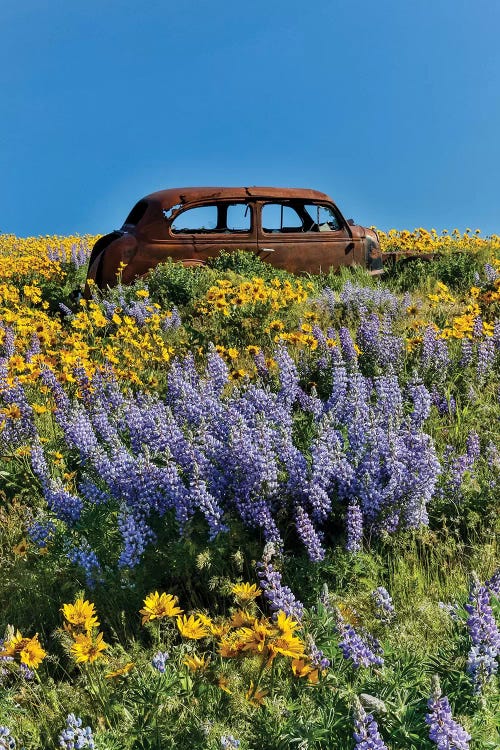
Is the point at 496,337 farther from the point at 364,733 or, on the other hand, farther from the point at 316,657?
the point at 364,733

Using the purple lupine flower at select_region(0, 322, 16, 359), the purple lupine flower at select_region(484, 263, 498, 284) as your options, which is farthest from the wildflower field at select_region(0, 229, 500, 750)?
the purple lupine flower at select_region(484, 263, 498, 284)

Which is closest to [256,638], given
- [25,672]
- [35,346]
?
[25,672]

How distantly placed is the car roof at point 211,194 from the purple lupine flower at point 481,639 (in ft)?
32.0

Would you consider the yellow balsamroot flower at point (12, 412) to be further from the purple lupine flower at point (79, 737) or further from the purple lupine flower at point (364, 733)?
the purple lupine flower at point (364, 733)

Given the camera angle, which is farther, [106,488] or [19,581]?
[106,488]

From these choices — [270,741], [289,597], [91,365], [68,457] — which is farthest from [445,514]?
[91,365]

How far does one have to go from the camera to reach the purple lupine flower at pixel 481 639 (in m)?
1.99

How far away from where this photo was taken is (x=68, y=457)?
5.20 meters

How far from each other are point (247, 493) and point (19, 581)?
1602 mm

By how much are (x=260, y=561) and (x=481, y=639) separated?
138cm

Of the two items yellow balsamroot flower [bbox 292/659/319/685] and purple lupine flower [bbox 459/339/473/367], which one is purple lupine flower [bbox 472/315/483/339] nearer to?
purple lupine flower [bbox 459/339/473/367]

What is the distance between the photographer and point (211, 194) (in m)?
11.0

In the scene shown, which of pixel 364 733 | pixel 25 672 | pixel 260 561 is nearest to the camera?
pixel 364 733

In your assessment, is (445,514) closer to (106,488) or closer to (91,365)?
(106,488)
